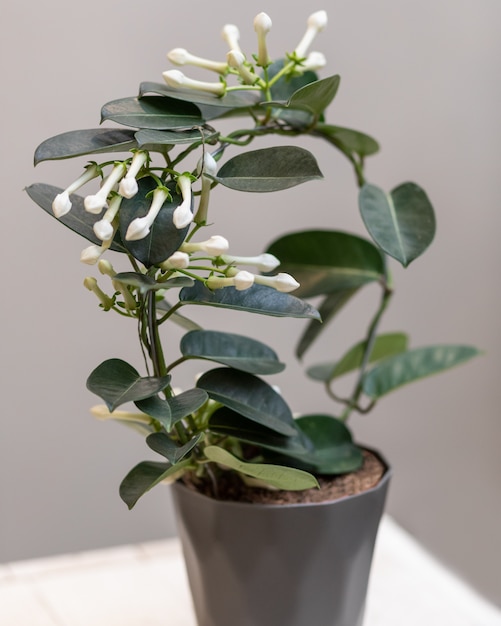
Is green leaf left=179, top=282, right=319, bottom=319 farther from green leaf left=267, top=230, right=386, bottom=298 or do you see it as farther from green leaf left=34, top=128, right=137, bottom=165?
green leaf left=267, top=230, right=386, bottom=298

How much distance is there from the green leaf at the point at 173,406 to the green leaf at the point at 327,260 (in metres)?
0.29

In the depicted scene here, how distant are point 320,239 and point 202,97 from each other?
0.88ft

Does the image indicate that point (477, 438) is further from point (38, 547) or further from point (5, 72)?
point (5, 72)

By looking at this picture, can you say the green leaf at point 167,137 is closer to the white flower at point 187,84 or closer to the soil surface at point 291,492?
the white flower at point 187,84

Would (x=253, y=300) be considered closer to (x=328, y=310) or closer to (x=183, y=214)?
(x=183, y=214)

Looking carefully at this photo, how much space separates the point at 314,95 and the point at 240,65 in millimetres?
65

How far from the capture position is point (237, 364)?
675 mm

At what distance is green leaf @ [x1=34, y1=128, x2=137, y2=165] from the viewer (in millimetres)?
550

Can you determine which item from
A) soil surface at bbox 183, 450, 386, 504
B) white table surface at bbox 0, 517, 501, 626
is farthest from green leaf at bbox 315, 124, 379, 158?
white table surface at bbox 0, 517, 501, 626

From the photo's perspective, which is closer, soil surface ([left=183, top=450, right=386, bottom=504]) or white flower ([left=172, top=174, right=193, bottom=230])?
white flower ([left=172, top=174, right=193, bottom=230])

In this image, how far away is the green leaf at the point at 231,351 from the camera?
2.21 ft

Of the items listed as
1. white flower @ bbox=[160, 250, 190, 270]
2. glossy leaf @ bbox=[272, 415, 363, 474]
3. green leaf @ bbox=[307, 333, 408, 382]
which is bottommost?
glossy leaf @ bbox=[272, 415, 363, 474]

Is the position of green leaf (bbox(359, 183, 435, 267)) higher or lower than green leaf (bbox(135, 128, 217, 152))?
lower

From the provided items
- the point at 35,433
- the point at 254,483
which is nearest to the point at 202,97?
the point at 254,483
